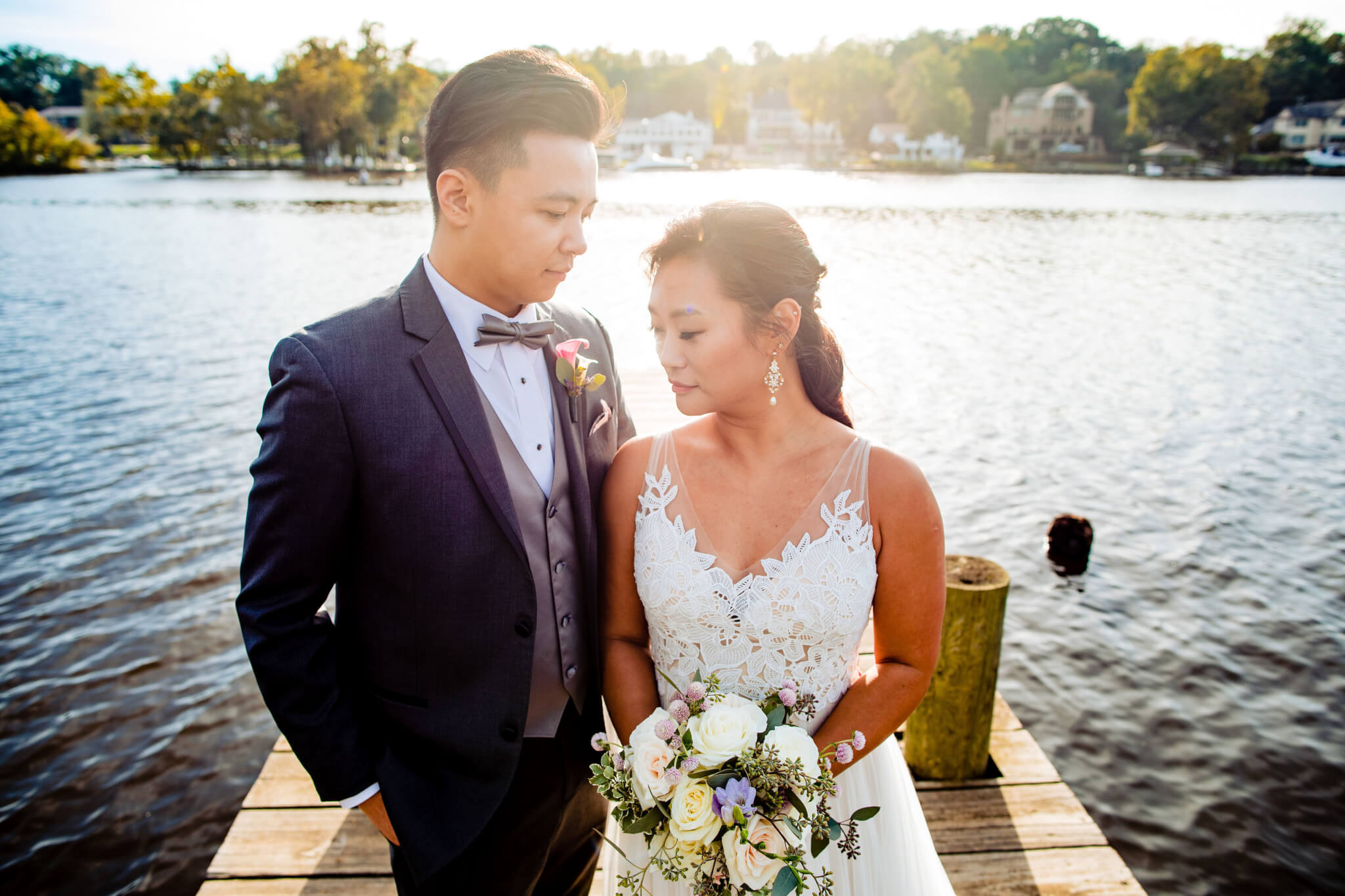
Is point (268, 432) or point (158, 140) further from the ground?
point (158, 140)

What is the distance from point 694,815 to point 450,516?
80 cm

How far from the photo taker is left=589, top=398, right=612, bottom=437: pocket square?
215 cm

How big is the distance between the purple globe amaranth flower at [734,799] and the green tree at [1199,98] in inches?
3932

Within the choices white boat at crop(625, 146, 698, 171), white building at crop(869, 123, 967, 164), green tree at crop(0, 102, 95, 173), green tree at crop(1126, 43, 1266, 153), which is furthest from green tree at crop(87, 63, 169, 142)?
green tree at crop(1126, 43, 1266, 153)

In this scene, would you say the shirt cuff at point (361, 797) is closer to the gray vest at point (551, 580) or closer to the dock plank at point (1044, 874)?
the gray vest at point (551, 580)

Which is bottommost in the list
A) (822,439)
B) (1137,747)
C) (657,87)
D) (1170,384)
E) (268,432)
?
(1137,747)

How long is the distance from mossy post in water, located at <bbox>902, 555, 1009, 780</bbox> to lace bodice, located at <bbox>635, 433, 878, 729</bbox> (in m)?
1.62

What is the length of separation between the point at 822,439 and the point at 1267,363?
51.7 feet

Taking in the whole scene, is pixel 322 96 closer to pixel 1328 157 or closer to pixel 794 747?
pixel 794 747

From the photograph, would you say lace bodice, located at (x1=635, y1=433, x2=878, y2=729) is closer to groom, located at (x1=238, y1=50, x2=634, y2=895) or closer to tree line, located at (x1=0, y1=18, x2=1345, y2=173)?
groom, located at (x1=238, y1=50, x2=634, y2=895)

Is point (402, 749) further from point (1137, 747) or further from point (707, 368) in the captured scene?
point (1137, 747)

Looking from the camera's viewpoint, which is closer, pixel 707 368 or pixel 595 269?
pixel 707 368

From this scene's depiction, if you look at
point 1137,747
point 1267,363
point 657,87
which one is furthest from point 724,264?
point 657,87

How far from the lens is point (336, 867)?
3166 millimetres
